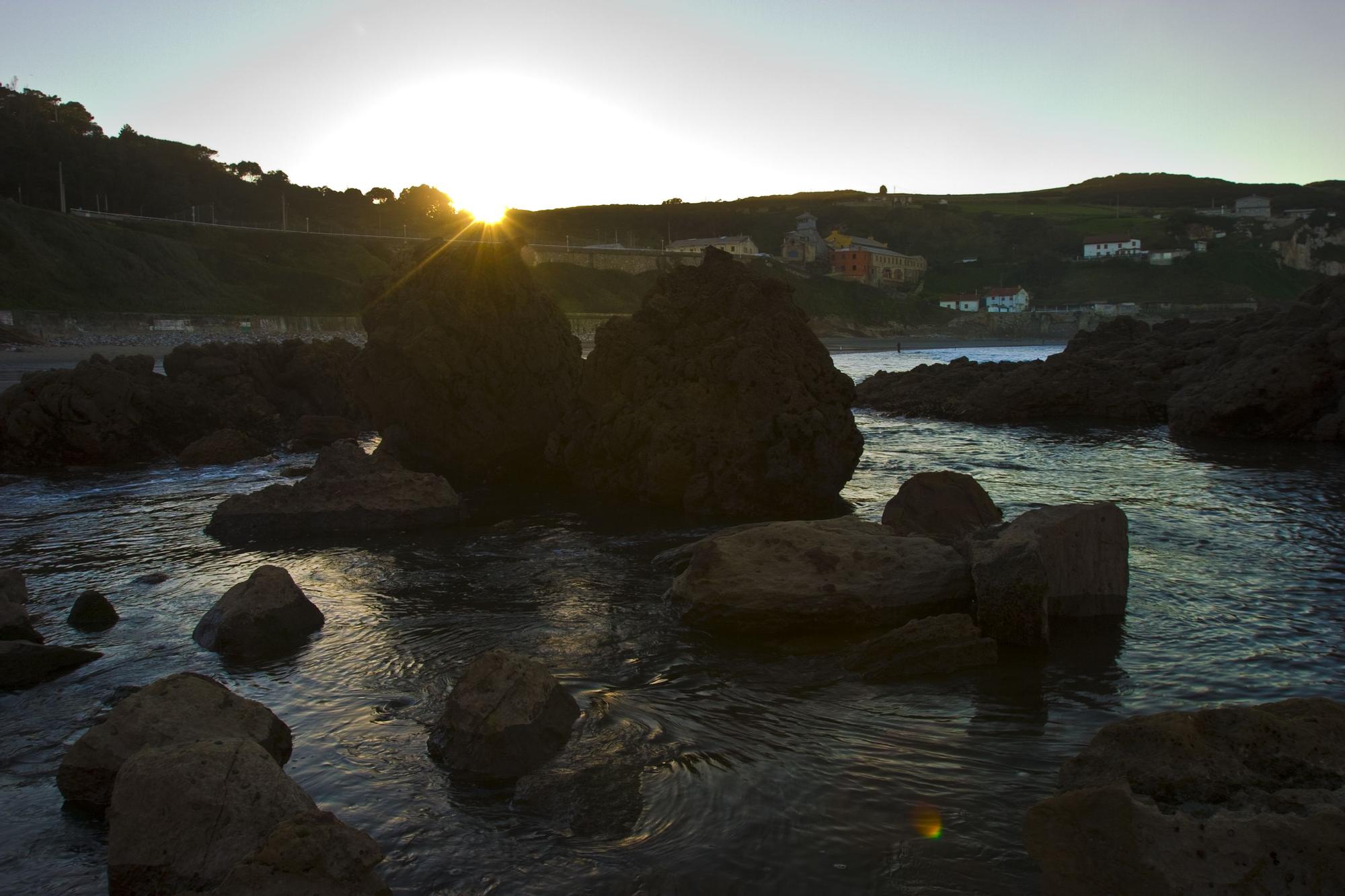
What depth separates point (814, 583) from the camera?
29.2ft

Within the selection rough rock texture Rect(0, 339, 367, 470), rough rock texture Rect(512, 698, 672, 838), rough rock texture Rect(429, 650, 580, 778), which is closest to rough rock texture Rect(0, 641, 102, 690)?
rough rock texture Rect(429, 650, 580, 778)

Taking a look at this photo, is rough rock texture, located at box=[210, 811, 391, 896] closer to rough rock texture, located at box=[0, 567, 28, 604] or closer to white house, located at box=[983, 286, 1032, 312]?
rough rock texture, located at box=[0, 567, 28, 604]

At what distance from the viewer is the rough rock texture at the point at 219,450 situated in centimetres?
2122

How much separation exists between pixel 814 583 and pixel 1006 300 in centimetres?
12932

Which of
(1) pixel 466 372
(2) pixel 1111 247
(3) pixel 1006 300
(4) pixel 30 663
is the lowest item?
(4) pixel 30 663

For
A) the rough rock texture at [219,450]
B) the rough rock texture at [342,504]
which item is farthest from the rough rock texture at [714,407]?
the rough rock texture at [219,450]

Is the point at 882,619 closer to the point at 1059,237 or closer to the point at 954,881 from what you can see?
the point at 954,881

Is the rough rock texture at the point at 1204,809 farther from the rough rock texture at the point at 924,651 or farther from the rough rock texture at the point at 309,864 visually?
the rough rock texture at the point at 309,864

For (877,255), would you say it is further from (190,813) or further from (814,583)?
(190,813)

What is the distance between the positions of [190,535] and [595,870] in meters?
11.2

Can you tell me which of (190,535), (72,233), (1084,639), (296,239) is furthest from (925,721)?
(296,239)

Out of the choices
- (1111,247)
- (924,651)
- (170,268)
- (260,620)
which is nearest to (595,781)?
(924,651)

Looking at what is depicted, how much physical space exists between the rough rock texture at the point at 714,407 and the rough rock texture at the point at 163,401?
9518 mm

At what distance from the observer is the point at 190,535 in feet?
45.2
